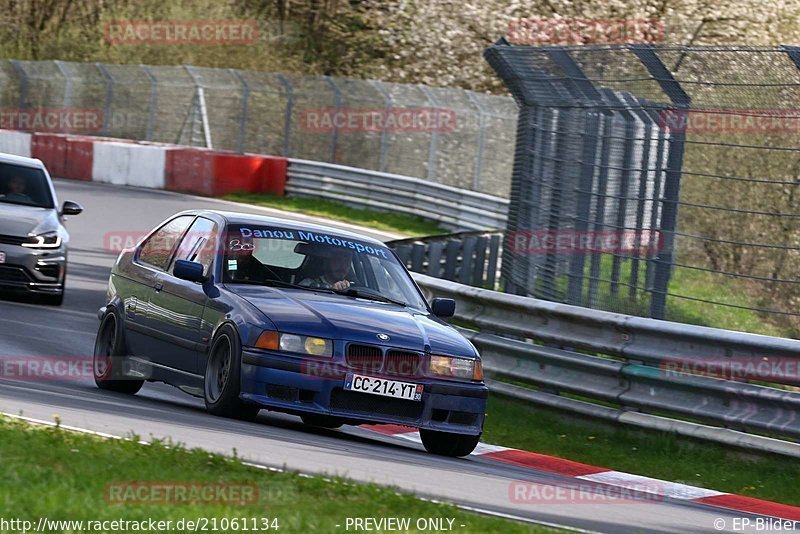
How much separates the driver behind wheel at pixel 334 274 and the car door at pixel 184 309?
27.1 inches

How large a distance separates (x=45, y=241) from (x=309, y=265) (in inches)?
238

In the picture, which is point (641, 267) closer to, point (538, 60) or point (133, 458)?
point (538, 60)

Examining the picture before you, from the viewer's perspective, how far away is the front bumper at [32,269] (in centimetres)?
1502

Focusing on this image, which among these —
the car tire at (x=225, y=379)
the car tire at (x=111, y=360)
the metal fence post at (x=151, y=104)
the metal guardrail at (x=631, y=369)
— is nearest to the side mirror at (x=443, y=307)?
the metal guardrail at (x=631, y=369)

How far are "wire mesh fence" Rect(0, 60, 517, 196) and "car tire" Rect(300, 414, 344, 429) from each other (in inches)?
763

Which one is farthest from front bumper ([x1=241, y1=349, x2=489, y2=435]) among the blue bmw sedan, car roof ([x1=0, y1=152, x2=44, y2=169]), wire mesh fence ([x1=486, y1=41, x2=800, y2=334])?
car roof ([x1=0, y1=152, x2=44, y2=169])

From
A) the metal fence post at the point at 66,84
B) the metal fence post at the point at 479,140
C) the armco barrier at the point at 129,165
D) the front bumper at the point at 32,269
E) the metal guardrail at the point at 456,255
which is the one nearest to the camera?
the front bumper at the point at 32,269

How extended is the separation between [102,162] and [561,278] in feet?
70.6

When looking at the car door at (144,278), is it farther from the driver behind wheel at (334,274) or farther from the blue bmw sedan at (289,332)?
the driver behind wheel at (334,274)

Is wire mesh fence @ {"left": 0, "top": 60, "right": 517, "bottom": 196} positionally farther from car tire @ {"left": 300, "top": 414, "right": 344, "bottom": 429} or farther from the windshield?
car tire @ {"left": 300, "top": 414, "right": 344, "bottom": 429}

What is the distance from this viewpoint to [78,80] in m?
38.8

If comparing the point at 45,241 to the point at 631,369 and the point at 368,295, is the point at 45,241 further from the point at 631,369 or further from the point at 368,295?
the point at 631,369

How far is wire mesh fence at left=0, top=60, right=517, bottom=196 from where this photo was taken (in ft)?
96.8

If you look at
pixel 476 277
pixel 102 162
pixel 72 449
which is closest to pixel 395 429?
pixel 72 449
